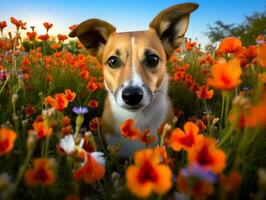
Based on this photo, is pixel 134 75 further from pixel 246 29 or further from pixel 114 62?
pixel 246 29

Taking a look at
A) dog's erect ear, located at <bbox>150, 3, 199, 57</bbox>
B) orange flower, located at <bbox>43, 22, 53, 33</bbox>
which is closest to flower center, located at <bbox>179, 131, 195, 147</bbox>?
dog's erect ear, located at <bbox>150, 3, 199, 57</bbox>

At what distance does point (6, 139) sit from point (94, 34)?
7.87 feet

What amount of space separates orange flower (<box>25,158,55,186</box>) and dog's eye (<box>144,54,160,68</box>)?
198cm

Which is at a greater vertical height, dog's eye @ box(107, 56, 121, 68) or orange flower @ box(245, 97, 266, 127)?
dog's eye @ box(107, 56, 121, 68)

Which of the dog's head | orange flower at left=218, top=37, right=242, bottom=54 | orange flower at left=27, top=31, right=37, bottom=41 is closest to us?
orange flower at left=218, top=37, right=242, bottom=54

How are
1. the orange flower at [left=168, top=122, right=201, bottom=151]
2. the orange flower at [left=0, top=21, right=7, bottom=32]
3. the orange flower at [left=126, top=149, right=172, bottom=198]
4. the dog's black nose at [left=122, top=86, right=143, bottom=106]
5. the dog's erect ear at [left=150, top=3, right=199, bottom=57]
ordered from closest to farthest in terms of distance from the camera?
the orange flower at [left=126, top=149, right=172, bottom=198], the orange flower at [left=168, top=122, right=201, bottom=151], the dog's black nose at [left=122, top=86, right=143, bottom=106], the dog's erect ear at [left=150, top=3, right=199, bottom=57], the orange flower at [left=0, top=21, right=7, bottom=32]

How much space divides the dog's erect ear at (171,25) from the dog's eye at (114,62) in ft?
1.88

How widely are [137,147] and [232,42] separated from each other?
1.14m

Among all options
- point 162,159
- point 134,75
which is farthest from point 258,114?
point 134,75

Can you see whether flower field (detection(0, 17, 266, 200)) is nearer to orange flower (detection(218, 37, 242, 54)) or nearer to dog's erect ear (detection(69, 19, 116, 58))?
orange flower (detection(218, 37, 242, 54))

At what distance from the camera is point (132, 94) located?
8.68 ft

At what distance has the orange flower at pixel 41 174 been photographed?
4.07 feet

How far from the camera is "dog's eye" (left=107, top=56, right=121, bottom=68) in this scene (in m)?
3.15

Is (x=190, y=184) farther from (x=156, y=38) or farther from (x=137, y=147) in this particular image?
(x=156, y=38)
